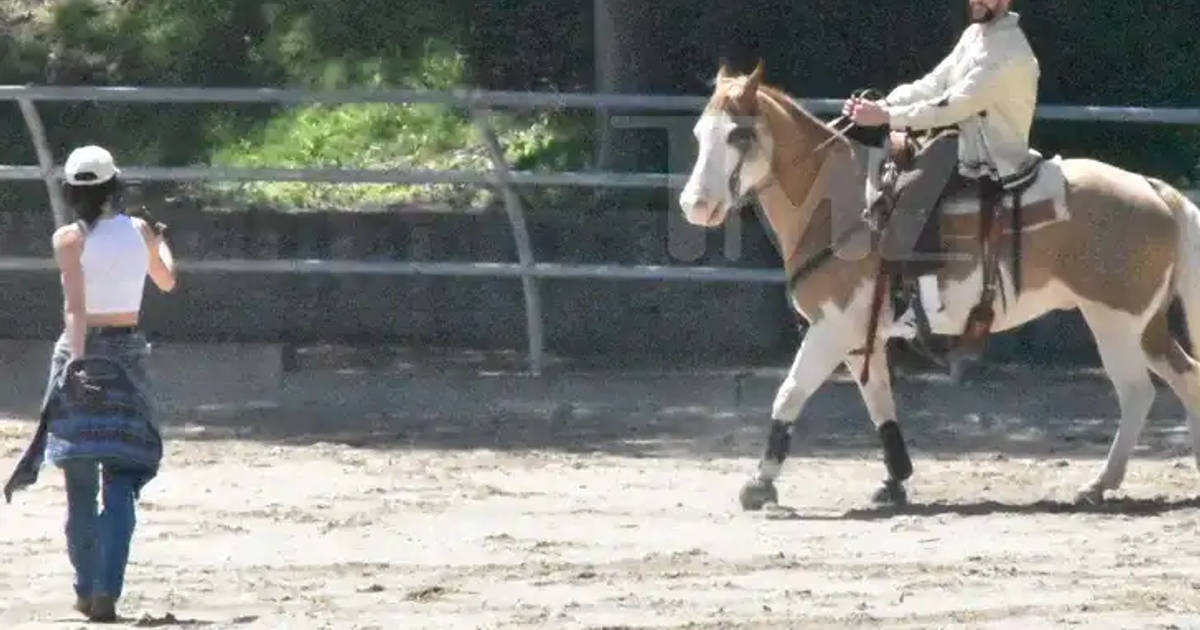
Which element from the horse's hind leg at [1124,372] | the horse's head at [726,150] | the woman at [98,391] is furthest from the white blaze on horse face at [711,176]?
the woman at [98,391]

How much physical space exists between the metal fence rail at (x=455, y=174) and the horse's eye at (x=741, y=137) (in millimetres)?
3105

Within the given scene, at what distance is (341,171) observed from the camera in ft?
44.5

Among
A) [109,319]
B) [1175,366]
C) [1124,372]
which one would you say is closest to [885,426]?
[1124,372]

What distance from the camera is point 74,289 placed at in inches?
301

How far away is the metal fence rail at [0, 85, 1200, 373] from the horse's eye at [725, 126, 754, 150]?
311 cm

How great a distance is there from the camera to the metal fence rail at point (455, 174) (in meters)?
13.2

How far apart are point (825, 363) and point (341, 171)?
440cm

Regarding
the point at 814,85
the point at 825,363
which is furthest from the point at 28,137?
the point at 825,363

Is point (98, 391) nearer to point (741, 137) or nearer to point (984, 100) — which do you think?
point (741, 137)

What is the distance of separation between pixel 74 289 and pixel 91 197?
29 cm

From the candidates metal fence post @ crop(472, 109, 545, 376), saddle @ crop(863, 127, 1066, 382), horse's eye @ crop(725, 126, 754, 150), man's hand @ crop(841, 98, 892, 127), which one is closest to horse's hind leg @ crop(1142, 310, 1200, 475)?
saddle @ crop(863, 127, 1066, 382)

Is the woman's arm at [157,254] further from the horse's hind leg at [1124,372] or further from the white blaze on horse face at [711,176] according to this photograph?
the horse's hind leg at [1124,372]

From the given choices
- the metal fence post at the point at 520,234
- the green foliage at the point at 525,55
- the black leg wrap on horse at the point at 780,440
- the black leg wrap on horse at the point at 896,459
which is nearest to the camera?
the black leg wrap on horse at the point at 780,440

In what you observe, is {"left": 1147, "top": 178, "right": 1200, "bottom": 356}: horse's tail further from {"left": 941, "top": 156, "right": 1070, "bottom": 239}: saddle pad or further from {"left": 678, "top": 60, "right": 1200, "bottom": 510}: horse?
{"left": 941, "top": 156, "right": 1070, "bottom": 239}: saddle pad
